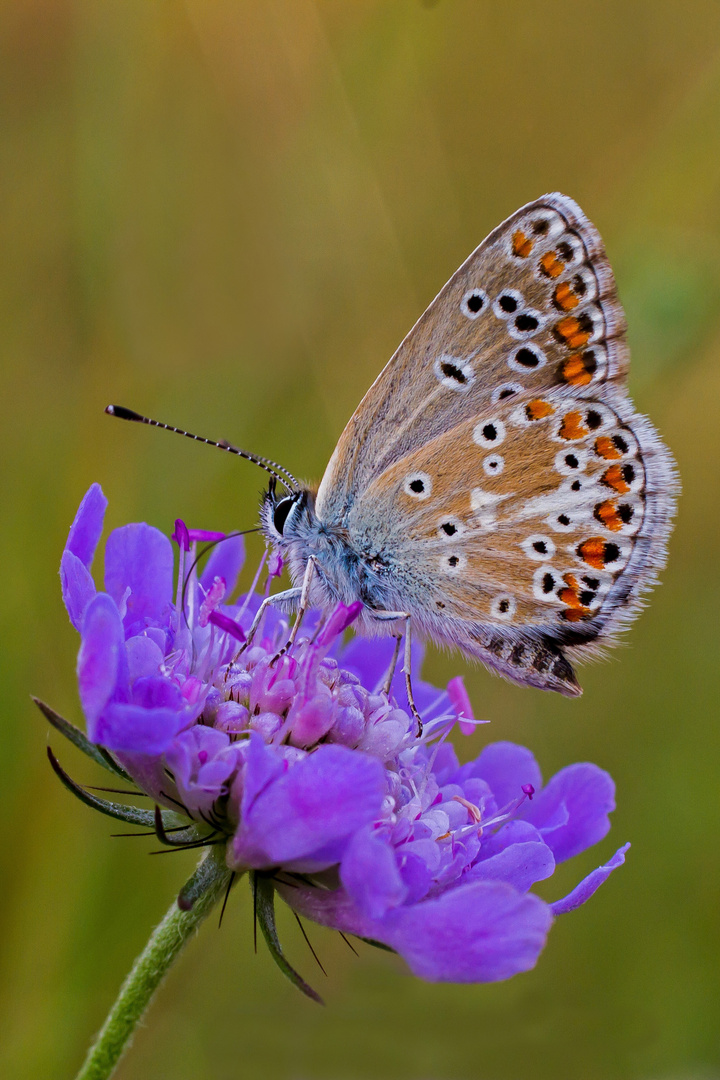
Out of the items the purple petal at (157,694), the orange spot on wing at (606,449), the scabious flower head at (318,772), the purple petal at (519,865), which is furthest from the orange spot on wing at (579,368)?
the purple petal at (157,694)

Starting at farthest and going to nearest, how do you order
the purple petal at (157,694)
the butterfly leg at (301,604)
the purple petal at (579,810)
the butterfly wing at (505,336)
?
1. the butterfly wing at (505,336)
2. the purple petal at (579,810)
3. the butterfly leg at (301,604)
4. the purple petal at (157,694)

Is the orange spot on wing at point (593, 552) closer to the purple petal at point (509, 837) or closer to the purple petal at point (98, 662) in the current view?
the purple petal at point (509, 837)

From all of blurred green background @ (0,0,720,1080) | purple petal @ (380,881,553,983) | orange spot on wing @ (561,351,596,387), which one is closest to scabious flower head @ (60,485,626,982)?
purple petal @ (380,881,553,983)

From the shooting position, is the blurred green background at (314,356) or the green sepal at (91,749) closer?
the green sepal at (91,749)

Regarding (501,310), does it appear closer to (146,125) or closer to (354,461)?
(354,461)

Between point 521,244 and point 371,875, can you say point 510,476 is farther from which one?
point 371,875

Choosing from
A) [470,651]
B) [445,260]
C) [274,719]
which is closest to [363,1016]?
[470,651]

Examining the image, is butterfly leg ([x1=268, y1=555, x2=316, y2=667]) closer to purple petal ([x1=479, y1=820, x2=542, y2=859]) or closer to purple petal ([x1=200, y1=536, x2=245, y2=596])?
purple petal ([x1=200, y1=536, x2=245, y2=596])

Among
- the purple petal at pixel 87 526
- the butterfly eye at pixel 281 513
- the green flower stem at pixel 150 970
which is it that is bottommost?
the green flower stem at pixel 150 970
